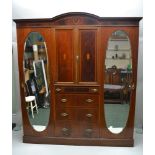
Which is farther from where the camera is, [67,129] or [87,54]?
[67,129]

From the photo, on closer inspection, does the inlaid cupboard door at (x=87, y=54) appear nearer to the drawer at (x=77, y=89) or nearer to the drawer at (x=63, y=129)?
the drawer at (x=77, y=89)

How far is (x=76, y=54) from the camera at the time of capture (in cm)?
171

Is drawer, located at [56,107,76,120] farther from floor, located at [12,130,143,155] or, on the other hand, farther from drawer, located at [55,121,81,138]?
floor, located at [12,130,143,155]

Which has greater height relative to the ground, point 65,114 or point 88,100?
Answer: point 88,100

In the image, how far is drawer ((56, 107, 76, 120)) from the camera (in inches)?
70.5

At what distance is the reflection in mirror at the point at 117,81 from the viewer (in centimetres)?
167

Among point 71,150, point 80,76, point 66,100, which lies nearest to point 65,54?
point 80,76

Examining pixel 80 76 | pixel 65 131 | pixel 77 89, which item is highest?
pixel 80 76

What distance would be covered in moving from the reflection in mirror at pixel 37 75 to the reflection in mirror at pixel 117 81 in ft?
1.77

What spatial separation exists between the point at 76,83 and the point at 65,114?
0.31 m

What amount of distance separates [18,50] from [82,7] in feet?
2.38

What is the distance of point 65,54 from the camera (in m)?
1.72

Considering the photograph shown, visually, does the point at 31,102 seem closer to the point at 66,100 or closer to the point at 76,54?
the point at 66,100

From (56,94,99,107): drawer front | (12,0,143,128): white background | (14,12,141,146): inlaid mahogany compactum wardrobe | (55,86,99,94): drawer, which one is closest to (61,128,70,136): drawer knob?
(14,12,141,146): inlaid mahogany compactum wardrobe
